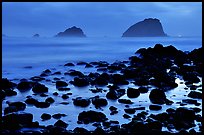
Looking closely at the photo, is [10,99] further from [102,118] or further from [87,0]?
[87,0]

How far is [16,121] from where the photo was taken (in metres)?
7.43

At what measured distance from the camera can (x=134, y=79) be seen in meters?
14.9

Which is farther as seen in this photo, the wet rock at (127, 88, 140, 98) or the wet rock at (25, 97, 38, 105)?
the wet rock at (127, 88, 140, 98)

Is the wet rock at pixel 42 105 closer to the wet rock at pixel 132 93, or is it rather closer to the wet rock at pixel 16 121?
the wet rock at pixel 16 121

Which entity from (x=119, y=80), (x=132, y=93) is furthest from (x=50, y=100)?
(x=119, y=80)

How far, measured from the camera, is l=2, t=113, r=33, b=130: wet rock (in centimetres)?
719

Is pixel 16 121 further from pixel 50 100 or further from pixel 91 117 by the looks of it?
pixel 50 100

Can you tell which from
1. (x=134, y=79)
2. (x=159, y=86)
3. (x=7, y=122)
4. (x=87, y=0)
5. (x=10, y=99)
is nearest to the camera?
(x=87, y=0)

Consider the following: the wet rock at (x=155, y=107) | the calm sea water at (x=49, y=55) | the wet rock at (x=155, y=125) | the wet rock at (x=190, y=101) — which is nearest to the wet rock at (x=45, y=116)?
the wet rock at (x=155, y=125)

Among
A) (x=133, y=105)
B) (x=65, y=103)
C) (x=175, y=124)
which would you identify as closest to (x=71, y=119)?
(x=65, y=103)

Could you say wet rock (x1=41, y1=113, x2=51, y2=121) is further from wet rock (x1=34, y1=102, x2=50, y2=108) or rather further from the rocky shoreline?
wet rock (x1=34, y1=102, x2=50, y2=108)

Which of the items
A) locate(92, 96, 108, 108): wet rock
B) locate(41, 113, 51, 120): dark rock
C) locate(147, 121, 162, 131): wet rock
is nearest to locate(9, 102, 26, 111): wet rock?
locate(41, 113, 51, 120): dark rock

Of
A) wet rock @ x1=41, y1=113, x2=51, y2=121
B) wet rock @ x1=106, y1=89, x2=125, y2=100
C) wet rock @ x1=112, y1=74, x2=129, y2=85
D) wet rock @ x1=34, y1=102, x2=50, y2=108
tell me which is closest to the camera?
wet rock @ x1=41, y1=113, x2=51, y2=121

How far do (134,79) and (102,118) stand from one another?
7.00 metres
